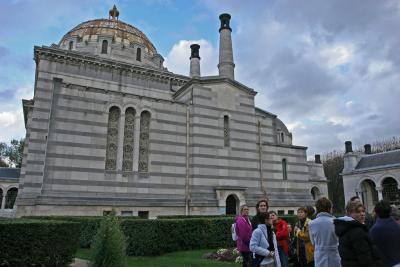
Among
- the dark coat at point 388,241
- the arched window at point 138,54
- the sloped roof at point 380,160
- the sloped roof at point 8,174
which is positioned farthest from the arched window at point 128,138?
the sloped roof at point 380,160

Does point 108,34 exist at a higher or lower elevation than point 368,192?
higher

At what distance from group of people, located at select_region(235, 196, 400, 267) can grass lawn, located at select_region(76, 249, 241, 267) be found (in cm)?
438

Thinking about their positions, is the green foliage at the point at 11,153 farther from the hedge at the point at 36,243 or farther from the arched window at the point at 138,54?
the hedge at the point at 36,243

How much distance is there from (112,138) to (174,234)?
11748mm

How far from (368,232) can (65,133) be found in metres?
21.7

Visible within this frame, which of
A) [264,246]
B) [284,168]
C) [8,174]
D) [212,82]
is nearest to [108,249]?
[264,246]

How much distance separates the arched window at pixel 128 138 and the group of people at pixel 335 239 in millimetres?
17788

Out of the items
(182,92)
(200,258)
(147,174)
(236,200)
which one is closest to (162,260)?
(200,258)

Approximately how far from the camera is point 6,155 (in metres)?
75.2

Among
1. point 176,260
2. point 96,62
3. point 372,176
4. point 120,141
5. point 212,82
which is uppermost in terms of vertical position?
point 96,62

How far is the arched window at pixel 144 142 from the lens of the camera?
25.0 m

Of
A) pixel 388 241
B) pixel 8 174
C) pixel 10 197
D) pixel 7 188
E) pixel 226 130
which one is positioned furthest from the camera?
pixel 8 174

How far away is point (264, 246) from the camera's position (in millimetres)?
6480

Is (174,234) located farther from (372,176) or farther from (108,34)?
(372,176)
